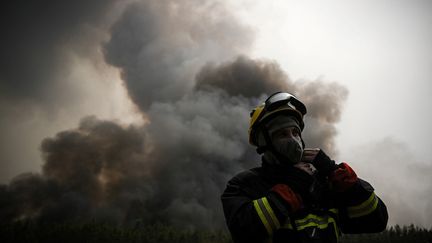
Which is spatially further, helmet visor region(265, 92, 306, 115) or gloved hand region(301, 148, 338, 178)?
helmet visor region(265, 92, 306, 115)

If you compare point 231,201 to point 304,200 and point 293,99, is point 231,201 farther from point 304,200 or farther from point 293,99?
point 293,99

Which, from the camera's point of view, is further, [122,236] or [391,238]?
[122,236]

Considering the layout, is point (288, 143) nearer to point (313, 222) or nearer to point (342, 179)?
point (342, 179)

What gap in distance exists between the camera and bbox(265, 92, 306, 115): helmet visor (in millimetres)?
3262

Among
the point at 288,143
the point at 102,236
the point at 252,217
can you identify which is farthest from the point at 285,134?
the point at 102,236

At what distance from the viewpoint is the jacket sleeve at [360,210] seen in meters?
2.85

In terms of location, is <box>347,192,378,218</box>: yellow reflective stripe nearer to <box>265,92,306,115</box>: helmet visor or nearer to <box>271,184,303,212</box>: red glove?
<box>271,184,303,212</box>: red glove

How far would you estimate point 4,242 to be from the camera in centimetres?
3881

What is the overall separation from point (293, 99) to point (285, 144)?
0.67 metres

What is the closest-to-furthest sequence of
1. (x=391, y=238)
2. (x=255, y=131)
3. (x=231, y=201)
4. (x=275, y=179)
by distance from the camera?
(x=231, y=201), (x=275, y=179), (x=255, y=131), (x=391, y=238)

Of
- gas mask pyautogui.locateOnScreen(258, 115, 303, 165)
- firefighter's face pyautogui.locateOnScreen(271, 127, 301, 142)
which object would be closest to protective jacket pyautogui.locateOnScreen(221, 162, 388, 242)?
gas mask pyautogui.locateOnScreen(258, 115, 303, 165)

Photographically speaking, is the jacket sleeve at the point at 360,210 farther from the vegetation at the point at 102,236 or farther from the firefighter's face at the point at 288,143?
the vegetation at the point at 102,236

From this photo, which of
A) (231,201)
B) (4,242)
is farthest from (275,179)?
(4,242)

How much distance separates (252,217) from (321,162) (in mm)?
962
